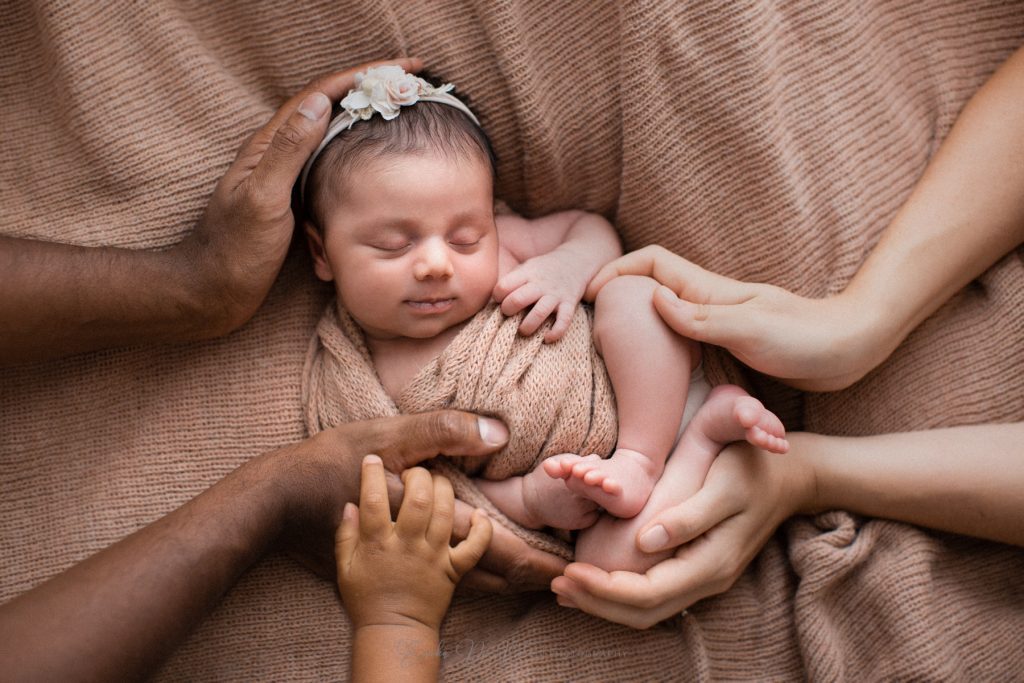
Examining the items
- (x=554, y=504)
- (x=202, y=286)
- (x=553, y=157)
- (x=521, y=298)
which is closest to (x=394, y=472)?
(x=554, y=504)

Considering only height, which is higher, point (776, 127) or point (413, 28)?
point (413, 28)

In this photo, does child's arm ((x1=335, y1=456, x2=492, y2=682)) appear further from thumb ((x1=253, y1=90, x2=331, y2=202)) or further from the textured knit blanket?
thumb ((x1=253, y1=90, x2=331, y2=202))

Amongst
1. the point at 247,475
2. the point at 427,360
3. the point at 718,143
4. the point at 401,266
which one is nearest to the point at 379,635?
the point at 247,475

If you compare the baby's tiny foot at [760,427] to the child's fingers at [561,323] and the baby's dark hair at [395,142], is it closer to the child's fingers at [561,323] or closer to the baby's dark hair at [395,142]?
the child's fingers at [561,323]

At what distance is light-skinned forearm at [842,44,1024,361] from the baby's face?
0.72 metres

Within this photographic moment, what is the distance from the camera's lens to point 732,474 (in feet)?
4.63

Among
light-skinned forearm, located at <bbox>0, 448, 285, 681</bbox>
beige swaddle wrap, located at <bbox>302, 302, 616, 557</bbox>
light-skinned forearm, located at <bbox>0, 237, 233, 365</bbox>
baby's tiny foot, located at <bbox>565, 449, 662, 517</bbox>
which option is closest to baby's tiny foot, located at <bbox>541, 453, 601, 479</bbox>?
baby's tiny foot, located at <bbox>565, 449, 662, 517</bbox>

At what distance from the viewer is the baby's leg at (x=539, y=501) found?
1.42 meters

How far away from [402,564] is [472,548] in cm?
13

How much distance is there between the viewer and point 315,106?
147 centimetres

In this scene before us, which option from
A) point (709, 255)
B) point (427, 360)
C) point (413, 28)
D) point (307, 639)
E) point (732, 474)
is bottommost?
point (307, 639)

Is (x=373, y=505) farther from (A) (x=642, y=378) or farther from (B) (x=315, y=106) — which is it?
(B) (x=315, y=106)

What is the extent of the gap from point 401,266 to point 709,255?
0.62 meters

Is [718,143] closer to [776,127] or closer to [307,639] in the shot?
[776,127]
